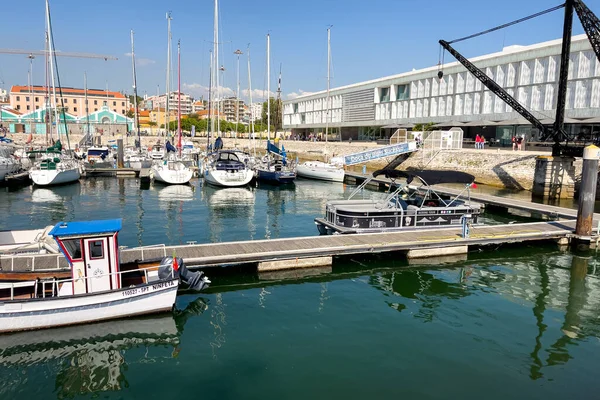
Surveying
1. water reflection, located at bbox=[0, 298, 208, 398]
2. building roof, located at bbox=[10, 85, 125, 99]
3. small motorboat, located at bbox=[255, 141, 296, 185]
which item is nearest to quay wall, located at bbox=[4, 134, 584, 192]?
small motorboat, located at bbox=[255, 141, 296, 185]

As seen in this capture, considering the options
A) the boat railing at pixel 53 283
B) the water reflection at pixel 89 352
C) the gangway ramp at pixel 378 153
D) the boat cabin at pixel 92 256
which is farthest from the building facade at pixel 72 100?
the water reflection at pixel 89 352

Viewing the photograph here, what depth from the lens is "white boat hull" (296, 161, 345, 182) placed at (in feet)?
163

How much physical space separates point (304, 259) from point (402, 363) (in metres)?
7.37

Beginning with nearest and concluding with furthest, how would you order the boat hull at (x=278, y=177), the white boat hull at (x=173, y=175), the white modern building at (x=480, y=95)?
the white boat hull at (x=173, y=175) → the boat hull at (x=278, y=177) → the white modern building at (x=480, y=95)

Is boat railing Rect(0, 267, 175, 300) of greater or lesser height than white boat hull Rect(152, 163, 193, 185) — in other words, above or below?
below

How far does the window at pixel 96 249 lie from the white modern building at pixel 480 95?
4390 centimetres

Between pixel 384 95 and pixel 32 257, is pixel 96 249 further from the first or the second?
pixel 384 95

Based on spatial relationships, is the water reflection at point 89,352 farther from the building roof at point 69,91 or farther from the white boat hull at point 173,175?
the building roof at point 69,91

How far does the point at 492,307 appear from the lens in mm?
14953

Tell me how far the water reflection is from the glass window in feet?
6.49

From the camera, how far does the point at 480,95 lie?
61375 millimetres

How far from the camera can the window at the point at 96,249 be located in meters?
12.8

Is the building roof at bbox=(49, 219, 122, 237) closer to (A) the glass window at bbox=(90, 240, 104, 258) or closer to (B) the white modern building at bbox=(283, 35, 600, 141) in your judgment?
(A) the glass window at bbox=(90, 240, 104, 258)

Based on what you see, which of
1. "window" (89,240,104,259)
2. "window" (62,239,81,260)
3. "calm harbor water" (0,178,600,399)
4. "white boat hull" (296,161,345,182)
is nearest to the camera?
"calm harbor water" (0,178,600,399)
